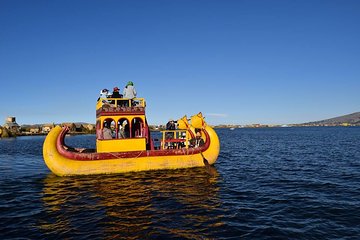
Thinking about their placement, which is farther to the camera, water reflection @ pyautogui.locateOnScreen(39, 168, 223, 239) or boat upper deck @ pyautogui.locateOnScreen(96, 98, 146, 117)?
boat upper deck @ pyautogui.locateOnScreen(96, 98, 146, 117)

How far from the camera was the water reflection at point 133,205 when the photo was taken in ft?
28.2

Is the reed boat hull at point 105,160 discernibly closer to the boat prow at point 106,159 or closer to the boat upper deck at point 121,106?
the boat prow at point 106,159

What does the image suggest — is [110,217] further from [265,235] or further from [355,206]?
[355,206]

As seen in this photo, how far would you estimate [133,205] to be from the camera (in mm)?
11102

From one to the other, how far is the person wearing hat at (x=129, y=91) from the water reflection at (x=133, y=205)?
475 centimetres

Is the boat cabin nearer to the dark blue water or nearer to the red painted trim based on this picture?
the red painted trim

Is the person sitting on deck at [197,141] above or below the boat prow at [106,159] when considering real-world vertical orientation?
above

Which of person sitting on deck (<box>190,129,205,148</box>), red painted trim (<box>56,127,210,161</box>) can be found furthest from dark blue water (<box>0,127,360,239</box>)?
person sitting on deck (<box>190,129,205,148</box>)

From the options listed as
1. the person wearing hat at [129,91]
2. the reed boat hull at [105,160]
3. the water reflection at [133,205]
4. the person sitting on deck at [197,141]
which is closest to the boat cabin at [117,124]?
the person wearing hat at [129,91]

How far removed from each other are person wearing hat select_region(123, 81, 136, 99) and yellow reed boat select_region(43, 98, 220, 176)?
1.04 feet

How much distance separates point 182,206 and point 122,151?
6.88 metres

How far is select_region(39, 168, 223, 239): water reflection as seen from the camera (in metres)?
8.61

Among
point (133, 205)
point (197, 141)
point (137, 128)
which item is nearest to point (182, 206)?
point (133, 205)

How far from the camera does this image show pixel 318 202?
11344 millimetres
